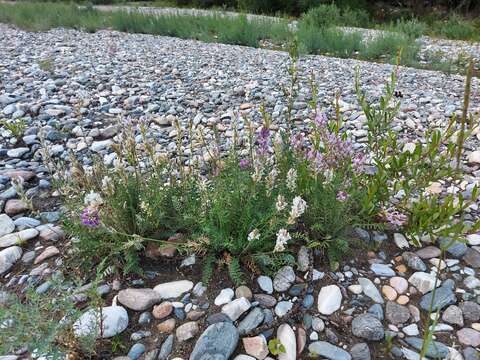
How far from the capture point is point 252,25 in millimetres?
10000

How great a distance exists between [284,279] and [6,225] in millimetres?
1913

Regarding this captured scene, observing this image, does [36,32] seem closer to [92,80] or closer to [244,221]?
[92,80]

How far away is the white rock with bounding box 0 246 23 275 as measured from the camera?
260 centimetres

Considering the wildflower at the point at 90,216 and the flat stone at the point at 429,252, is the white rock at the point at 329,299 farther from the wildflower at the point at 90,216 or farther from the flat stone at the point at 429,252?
the wildflower at the point at 90,216

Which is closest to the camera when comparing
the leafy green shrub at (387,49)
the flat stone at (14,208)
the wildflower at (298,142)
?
the wildflower at (298,142)

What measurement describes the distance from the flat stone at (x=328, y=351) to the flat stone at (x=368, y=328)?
0.14 m

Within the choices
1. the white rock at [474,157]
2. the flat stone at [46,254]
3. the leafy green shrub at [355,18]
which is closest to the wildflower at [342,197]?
the flat stone at [46,254]

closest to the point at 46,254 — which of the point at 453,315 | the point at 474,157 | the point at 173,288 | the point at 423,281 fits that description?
the point at 173,288

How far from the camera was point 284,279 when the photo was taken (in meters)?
2.35

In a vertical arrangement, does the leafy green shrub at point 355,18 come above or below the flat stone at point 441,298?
below

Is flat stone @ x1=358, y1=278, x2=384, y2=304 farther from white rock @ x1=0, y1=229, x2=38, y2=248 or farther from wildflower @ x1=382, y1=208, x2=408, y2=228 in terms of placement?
white rock @ x1=0, y1=229, x2=38, y2=248

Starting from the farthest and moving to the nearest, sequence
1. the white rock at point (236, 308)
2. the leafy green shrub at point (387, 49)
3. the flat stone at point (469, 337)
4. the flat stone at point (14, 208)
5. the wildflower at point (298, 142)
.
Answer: the leafy green shrub at point (387, 49) < the flat stone at point (14, 208) < the wildflower at point (298, 142) < the white rock at point (236, 308) < the flat stone at point (469, 337)

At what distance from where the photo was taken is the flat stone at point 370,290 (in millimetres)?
2296

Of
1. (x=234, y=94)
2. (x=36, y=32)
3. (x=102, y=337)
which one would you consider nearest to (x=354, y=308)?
(x=102, y=337)
